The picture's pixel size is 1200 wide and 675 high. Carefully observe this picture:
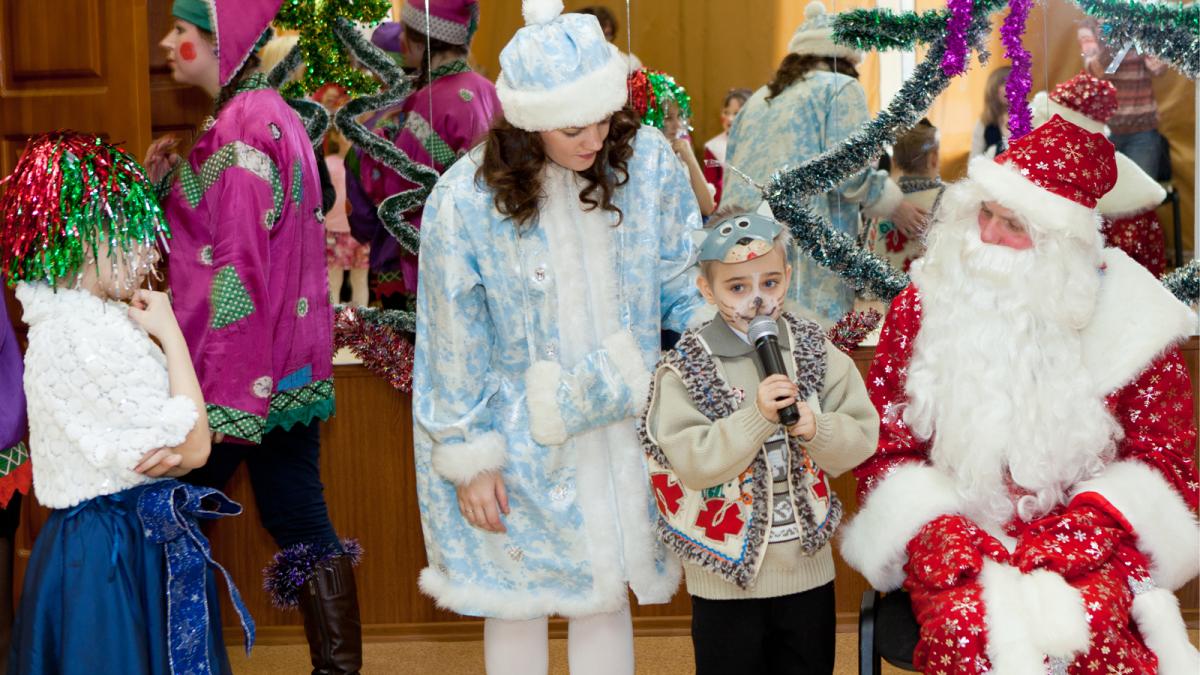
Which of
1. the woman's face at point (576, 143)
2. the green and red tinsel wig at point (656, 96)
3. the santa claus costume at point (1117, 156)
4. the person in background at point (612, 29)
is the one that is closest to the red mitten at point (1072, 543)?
the woman's face at point (576, 143)

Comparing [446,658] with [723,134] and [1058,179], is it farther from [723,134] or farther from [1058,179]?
[1058,179]

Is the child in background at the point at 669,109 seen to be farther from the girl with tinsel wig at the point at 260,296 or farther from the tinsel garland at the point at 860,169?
the girl with tinsel wig at the point at 260,296

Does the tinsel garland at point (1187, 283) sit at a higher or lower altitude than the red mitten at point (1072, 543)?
higher

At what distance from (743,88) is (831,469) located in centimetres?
158

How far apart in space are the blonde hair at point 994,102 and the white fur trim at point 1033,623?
5.42ft

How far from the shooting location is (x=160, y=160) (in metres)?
3.17

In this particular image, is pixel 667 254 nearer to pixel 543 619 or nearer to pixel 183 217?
pixel 543 619

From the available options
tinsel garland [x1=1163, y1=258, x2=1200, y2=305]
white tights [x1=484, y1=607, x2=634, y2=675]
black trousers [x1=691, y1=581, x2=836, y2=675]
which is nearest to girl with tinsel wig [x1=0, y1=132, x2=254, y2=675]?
white tights [x1=484, y1=607, x2=634, y2=675]

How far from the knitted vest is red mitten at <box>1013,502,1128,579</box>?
35 cm

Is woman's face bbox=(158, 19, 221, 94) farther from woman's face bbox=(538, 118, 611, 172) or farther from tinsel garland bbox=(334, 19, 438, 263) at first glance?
woman's face bbox=(538, 118, 611, 172)

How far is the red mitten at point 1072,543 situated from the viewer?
2281mm

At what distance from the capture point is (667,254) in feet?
8.56

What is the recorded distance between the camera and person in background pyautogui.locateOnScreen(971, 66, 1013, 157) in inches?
139

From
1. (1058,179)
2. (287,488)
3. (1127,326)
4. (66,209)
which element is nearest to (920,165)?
(1058,179)
